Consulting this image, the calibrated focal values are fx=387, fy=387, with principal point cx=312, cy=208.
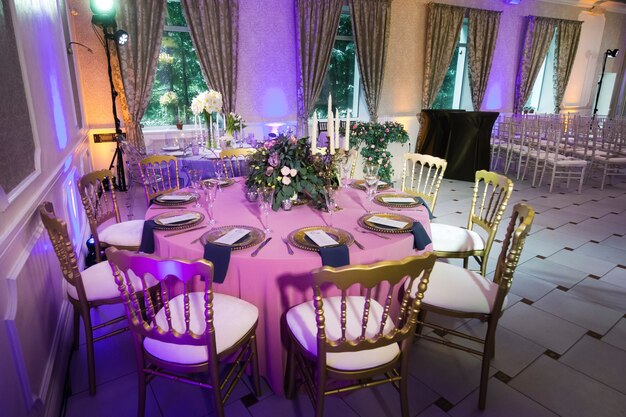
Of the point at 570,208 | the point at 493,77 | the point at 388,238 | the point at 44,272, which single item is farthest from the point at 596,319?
the point at 493,77

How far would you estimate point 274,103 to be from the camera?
6.99 meters

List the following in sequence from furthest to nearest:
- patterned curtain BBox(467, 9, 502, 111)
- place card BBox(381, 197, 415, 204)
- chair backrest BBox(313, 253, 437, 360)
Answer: patterned curtain BBox(467, 9, 502, 111) < place card BBox(381, 197, 415, 204) < chair backrest BBox(313, 253, 437, 360)

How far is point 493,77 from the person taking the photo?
30.4 feet

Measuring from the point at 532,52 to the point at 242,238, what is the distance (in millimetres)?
10204

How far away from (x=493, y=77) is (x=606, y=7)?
4234 mm

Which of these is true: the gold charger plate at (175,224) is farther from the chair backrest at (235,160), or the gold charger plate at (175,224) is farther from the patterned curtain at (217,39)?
the patterned curtain at (217,39)

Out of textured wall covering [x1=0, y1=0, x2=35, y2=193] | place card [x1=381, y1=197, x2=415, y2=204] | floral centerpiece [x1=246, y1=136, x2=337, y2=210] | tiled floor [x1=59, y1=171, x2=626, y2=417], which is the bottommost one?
tiled floor [x1=59, y1=171, x2=626, y2=417]

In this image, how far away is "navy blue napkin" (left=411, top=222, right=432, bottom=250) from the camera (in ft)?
6.59

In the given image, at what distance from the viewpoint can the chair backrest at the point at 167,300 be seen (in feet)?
4.43

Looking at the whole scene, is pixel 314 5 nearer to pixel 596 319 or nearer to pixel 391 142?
pixel 391 142

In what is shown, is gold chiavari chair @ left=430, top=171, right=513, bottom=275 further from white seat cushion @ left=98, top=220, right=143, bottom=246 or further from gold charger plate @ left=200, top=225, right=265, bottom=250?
white seat cushion @ left=98, top=220, right=143, bottom=246

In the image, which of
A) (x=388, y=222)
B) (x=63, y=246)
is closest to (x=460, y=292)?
(x=388, y=222)

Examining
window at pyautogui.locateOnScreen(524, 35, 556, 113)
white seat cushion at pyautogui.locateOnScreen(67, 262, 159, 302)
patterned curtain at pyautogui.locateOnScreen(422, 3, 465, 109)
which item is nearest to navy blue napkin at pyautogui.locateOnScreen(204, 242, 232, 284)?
white seat cushion at pyautogui.locateOnScreen(67, 262, 159, 302)

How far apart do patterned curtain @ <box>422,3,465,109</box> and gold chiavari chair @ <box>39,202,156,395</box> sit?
25.0 ft
